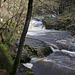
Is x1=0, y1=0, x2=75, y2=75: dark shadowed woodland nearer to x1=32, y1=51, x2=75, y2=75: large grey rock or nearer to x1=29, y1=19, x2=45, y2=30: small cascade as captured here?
x1=32, y1=51, x2=75, y2=75: large grey rock

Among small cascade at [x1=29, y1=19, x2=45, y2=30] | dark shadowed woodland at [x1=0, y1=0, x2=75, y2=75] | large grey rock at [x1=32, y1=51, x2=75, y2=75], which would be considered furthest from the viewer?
small cascade at [x1=29, y1=19, x2=45, y2=30]

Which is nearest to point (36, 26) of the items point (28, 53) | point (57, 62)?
point (28, 53)

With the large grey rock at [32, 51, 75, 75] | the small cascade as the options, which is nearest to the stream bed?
the large grey rock at [32, 51, 75, 75]

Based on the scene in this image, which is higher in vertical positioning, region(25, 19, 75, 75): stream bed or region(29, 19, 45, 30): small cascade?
region(29, 19, 45, 30): small cascade

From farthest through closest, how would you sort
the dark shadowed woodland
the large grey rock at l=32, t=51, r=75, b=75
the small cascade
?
1. the small cascade
2. the large grey rock at l=32, t=51, r=75, b=75
3. the dark shadowed woodland

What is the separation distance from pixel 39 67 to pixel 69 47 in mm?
4529

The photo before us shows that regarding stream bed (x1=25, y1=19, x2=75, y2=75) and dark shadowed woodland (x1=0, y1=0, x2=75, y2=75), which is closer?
dark shadowed woodland (x1=0, y1=0, x2=75, y2=75)

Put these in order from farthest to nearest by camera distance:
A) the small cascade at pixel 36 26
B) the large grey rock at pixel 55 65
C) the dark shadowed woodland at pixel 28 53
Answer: the small cascade at pixel 36 26 < the large grey rock at pixel 55 65 < the dark shadowed woodland at pixel 28 53

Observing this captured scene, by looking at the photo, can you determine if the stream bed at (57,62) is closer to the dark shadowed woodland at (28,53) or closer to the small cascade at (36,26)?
the dark shadowed woodland at (28,53)

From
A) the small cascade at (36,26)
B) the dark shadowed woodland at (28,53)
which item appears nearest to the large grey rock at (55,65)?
the dark shadowed woodland at (28,53)

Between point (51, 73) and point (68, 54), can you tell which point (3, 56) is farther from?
point (68, 54)

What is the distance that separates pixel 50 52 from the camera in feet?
30.6

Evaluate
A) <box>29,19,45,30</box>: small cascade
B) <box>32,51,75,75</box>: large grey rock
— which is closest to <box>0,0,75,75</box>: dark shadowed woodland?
<box>32,51,75,75</box>: large grey rock

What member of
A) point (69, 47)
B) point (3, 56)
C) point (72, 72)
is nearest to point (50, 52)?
point (69, 47)
